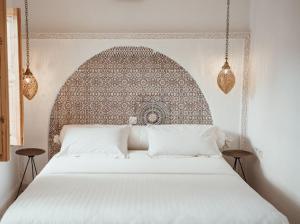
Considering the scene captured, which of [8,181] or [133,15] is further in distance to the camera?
[133,15]

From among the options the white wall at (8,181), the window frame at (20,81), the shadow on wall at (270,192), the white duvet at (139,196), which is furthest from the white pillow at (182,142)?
the white wall at (8,181)

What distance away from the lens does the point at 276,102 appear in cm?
335

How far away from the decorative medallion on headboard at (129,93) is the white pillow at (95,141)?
1.00 feet

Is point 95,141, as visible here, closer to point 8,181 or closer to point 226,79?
point 8,181

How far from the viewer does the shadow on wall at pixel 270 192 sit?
9.84 ft

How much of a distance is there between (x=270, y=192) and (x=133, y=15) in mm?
2376

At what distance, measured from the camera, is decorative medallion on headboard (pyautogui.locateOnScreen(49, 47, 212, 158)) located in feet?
13.5

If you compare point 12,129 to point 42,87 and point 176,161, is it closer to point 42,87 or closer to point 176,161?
point 42,87

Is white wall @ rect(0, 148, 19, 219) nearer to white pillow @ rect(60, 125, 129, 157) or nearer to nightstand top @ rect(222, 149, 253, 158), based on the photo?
white pillow @ rect(60, 125, 129, 157)

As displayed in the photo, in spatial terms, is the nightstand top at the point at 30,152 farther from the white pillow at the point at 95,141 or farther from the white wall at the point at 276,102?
the white wall at the point at 276,102

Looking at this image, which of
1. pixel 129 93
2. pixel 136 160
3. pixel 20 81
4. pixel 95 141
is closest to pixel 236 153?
pixel 136 160

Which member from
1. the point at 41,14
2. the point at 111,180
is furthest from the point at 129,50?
the point at 111,180

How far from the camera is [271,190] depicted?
3475mm

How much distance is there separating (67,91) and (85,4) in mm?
1000
